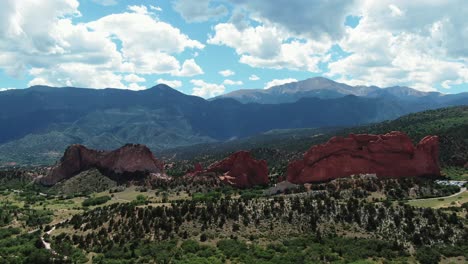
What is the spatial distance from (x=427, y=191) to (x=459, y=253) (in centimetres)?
3885

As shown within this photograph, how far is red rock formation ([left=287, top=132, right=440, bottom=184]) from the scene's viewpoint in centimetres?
12125

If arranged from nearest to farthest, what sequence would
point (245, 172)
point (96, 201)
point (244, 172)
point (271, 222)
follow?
point (271, 222) < point (96, 201) < point (244, 172) < point (245, 172)

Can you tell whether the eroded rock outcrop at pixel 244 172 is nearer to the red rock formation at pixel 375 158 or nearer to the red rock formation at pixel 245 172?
the red rock formation at pixel 245 172

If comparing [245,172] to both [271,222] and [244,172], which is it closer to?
[244,172]

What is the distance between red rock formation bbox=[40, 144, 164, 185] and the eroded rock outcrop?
30.1 meters

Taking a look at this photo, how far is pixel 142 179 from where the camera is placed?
16675 centimetres

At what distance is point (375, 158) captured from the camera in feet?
401

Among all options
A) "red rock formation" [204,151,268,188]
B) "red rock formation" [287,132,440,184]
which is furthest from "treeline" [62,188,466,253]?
"red rock formation" [204,151,268,188]

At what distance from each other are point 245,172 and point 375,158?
41978 mm

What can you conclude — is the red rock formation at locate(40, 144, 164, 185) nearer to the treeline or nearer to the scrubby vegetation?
the scrubby vegetation

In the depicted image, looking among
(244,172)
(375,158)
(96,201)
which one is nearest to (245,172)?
(244,172)

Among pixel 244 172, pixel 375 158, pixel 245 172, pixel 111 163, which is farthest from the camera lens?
pixel 111 163

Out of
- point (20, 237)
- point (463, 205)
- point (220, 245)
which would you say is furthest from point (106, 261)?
point (463, 205)

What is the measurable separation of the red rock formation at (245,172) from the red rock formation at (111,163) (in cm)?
3508
